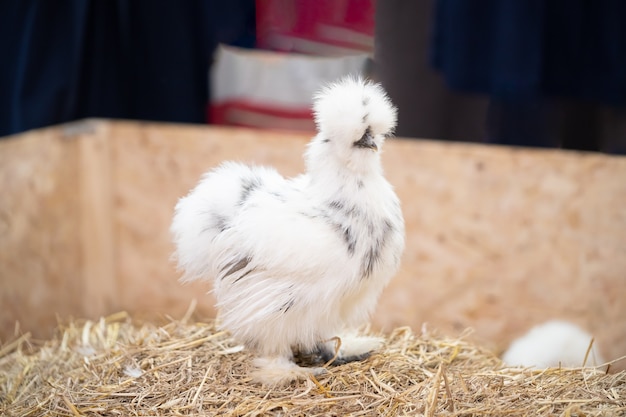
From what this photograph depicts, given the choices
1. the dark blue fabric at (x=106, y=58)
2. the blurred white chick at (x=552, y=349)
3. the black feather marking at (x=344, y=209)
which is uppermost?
the dark blue fabric at (x=106, y=58)

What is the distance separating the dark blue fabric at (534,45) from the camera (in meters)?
1.83

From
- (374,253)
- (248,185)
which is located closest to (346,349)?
(374,253)

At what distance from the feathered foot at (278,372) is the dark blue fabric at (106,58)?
825 millimetres

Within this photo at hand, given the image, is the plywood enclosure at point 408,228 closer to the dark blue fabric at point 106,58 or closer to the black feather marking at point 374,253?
the dark blue fabric at point 106,58

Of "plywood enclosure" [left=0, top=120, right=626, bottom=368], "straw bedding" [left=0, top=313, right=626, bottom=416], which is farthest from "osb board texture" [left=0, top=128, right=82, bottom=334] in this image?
"straw bedding" [left=0, top=313, right=626, bottom=416]

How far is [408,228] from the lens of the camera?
7.30 feet

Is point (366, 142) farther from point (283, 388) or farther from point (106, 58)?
point (106, 58)

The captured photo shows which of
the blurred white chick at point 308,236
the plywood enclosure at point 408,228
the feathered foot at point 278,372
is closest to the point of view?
the blurred white chick at point 308,236

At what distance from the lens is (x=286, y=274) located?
1.29 meters

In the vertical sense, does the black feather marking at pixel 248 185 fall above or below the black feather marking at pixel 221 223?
above

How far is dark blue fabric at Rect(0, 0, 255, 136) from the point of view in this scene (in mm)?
1901

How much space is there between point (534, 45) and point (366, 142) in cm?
83

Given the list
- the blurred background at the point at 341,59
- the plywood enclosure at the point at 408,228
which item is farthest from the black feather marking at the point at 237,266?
the plywood enclosure at the point at 408,228

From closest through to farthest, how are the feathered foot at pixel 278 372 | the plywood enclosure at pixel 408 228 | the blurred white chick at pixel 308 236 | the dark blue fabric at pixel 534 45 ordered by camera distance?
the blurred white chick at pixel 308 236
the feathered foot at pixel 278 372
the dark blue fabric at pixel 534 45
the plywood enclosure at pixel 408 228
